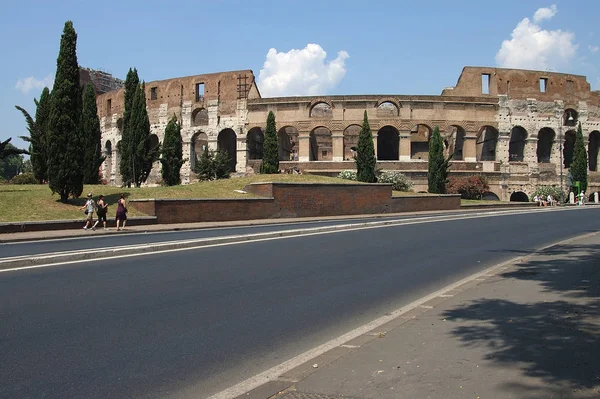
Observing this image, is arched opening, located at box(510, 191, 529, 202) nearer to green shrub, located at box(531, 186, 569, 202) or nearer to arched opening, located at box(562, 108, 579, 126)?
green shrub, located at box(531, 186, 569, 202)

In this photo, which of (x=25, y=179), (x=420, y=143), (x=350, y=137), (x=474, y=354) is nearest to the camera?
(x=474, y=354)

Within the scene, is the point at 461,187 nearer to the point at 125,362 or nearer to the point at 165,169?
the point at 165,169

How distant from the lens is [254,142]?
191 ft

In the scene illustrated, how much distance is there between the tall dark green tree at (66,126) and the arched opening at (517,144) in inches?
1694

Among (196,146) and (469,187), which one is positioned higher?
(196,146)

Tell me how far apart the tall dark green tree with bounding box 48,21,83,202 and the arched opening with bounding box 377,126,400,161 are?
3757 centimetres

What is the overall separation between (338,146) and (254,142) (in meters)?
9.45

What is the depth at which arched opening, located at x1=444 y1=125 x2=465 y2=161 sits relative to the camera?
189 ft

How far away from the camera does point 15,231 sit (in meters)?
20.8

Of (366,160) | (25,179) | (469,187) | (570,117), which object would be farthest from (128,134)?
(570,117)

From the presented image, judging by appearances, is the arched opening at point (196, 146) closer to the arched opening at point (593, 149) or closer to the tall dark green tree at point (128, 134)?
the tall dark green tree at point (128, 134)

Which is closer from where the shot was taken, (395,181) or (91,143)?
(91,143)

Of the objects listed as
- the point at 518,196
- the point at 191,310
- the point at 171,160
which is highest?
the point at 171,160

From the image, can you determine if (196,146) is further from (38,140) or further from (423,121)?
(38,140)
